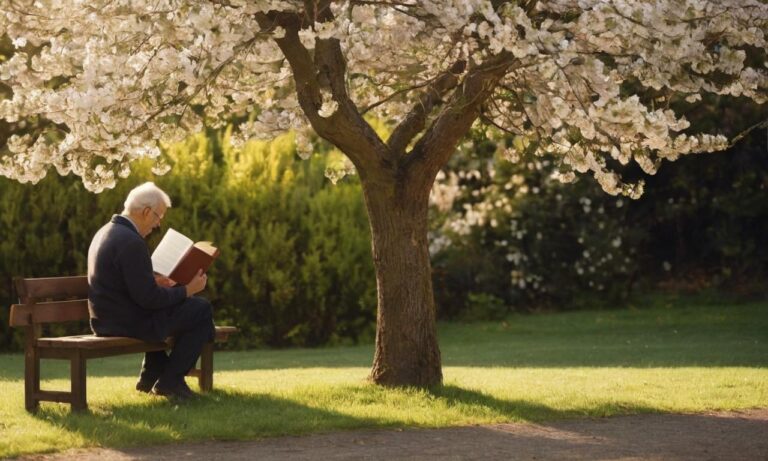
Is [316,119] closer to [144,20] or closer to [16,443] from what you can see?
[144,20]

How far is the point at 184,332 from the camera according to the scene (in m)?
8.34

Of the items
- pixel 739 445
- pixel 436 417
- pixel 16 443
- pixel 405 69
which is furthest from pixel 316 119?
pixel 739 445

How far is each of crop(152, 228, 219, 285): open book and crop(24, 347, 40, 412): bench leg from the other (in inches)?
41.1

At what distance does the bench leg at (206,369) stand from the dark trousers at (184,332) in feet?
1.62

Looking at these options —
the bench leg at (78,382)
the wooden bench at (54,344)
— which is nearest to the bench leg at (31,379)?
the wooden bench at (54,344)

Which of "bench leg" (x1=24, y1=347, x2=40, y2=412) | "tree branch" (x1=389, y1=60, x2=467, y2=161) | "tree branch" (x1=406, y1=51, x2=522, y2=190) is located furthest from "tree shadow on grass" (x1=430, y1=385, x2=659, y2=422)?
"bench leg" (x1=24, y1=347, x2=40, y2=412)

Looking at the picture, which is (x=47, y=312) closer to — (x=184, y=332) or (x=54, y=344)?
(x=54, y=344)

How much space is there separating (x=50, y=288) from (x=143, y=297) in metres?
0.78

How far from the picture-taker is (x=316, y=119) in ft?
27.9

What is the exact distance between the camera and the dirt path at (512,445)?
A: 679 centimetres

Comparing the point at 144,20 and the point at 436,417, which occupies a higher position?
the point at 144,20

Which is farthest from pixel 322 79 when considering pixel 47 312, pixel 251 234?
pixel 251 234

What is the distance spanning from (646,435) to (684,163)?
38.1 ft

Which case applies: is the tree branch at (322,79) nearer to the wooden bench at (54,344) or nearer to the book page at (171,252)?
the book page at (171,252)
